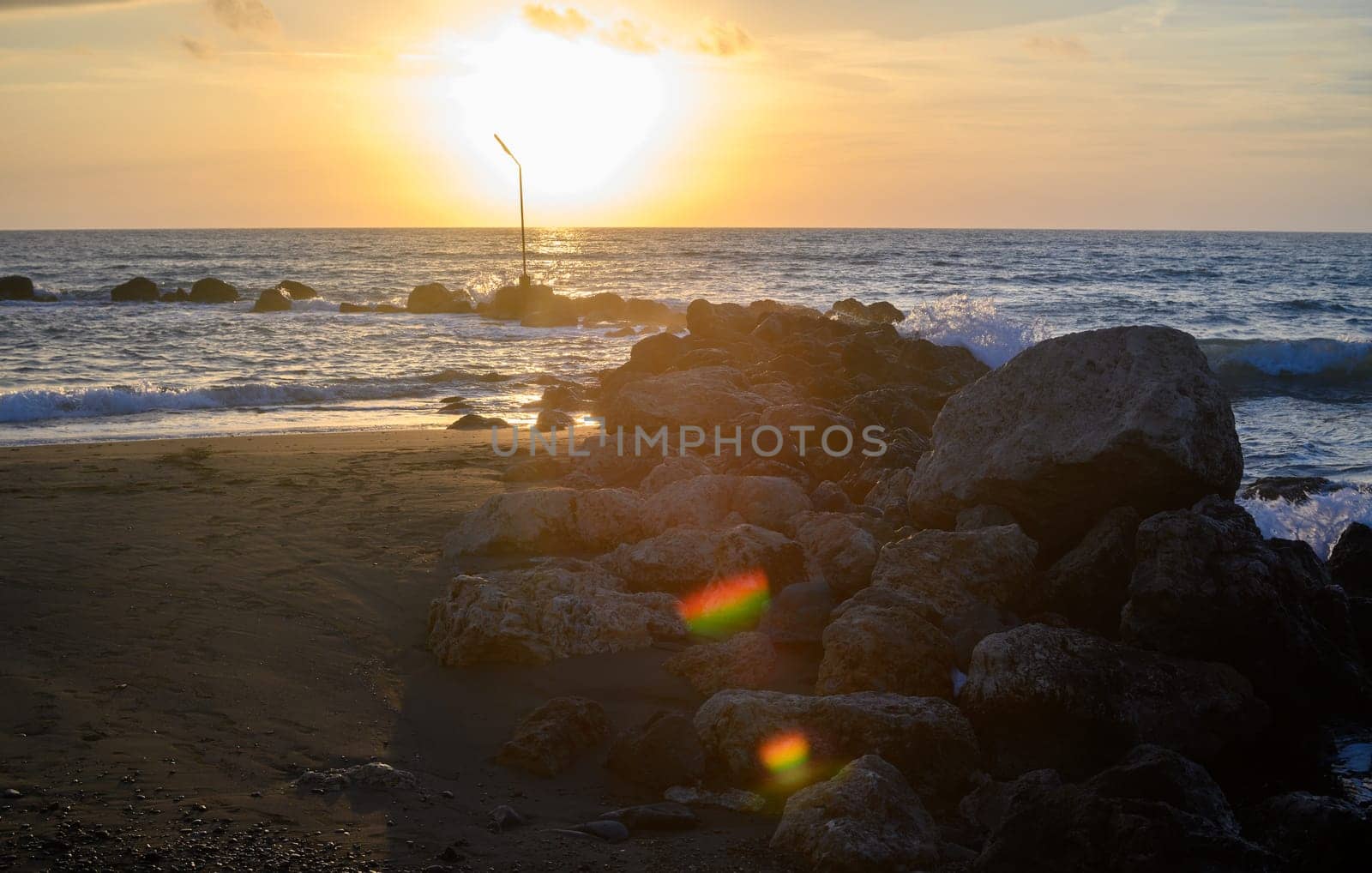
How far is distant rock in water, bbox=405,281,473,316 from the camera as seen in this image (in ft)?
113

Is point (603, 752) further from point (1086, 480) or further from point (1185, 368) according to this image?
point (1185, 368)

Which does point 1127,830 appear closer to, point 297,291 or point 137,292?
point 297,291

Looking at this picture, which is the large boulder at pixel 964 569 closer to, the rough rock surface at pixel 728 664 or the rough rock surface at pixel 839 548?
the rough rock surface at pixel 839 548

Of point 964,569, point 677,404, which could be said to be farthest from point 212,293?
point 964,569

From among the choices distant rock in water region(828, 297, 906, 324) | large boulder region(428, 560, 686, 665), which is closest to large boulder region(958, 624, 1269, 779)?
large boulder region(428, 560, 686, 665)

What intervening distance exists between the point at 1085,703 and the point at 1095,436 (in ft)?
6.18

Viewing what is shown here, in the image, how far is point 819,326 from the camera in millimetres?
17750

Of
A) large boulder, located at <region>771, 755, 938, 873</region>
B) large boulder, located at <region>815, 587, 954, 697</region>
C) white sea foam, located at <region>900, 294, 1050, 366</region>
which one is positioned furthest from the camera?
white sea foam, located at <region>900, 294, 1050, 366</region>

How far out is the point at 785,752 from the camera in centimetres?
436

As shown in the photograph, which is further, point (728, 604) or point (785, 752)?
point (728, 604)

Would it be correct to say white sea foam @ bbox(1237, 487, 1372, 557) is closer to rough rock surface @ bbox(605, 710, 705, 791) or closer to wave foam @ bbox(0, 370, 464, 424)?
rough rock surface @ bbox(605, 710, 705, 791)

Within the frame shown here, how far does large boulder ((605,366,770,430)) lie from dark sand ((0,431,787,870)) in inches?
105

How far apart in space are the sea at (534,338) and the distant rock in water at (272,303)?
733 mm

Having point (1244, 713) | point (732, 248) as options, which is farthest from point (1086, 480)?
point (732, 248)
